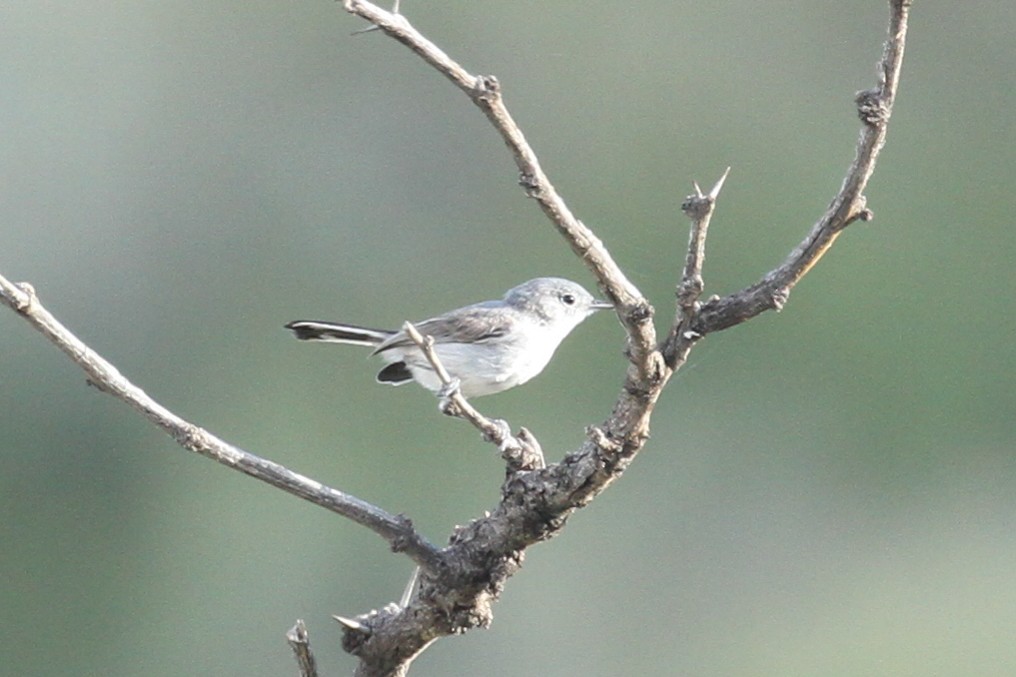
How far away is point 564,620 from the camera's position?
796cm

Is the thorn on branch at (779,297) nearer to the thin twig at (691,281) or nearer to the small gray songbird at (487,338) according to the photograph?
the thin twig at (691,281)

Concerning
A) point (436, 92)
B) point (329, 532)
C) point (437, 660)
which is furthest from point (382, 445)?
point (436, 92)

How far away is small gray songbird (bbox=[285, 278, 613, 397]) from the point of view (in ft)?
11.3

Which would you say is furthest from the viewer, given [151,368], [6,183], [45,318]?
[6,183]

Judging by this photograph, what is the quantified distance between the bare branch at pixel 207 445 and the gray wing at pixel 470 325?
3.77ft

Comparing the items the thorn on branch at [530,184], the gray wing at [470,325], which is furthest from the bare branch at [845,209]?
the gray wing at [470,325]

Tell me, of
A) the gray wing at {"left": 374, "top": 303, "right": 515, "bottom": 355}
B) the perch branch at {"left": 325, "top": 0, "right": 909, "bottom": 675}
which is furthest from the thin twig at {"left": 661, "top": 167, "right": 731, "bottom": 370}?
the gray wing at {"left": 374, "top": 303, "right": 515, "bottom": 355}

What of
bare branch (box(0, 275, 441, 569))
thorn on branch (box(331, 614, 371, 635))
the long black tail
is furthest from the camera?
the long black tail

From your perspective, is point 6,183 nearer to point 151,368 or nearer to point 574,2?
point 151,368

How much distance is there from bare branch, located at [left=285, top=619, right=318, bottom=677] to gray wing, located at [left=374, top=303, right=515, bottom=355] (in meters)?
1.18

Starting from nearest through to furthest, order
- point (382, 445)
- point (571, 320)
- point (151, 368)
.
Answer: point (571, 320) < point (382, 445) < point (151, 368)

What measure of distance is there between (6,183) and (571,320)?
7.60m

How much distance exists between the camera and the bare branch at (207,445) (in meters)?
2.05

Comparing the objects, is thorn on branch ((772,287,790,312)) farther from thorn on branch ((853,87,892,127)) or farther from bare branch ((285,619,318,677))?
bare branch ((285,619,318,677))
